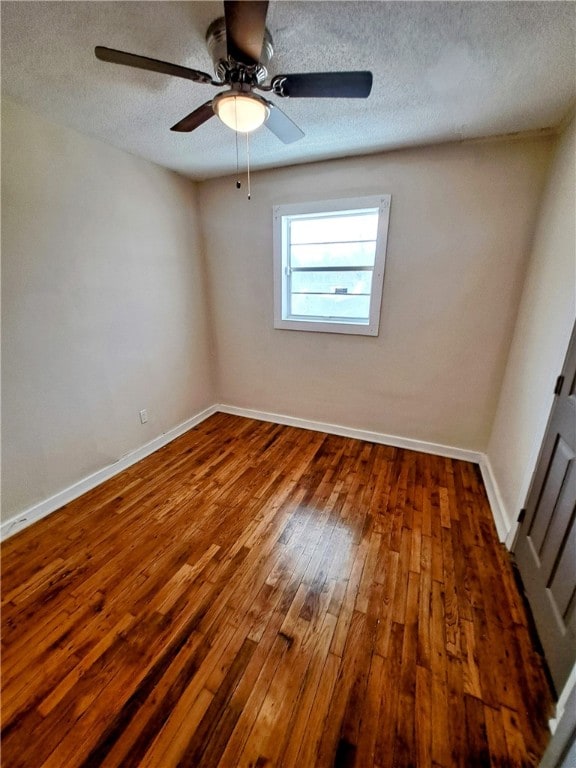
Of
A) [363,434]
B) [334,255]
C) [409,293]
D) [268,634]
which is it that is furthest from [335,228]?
[268,634]

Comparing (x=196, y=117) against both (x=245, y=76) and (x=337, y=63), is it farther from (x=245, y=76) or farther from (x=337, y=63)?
(x=337, y=63)

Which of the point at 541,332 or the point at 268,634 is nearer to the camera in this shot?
the point at 268,634

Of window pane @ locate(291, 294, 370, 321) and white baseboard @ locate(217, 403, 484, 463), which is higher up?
window pane @ locate(291, 294, 370, 321)

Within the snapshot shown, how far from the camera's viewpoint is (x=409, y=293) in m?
2.42

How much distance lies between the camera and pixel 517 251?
2080 millimetres

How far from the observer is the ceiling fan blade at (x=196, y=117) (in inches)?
52.2

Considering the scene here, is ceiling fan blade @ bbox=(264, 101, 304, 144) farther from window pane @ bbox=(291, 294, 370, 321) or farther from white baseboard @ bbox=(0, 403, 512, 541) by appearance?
white baseboard @ bbox=(0, 403, 512, 541)

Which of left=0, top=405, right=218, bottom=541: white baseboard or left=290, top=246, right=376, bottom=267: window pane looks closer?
left=0, top=405, right=218, bottom=541: white baseboard

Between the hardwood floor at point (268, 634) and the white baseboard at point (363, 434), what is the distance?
47cm

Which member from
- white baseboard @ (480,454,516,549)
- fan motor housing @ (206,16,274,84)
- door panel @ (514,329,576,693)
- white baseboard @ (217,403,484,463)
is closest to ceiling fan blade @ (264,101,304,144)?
fan motor housing @ (206,16,274,84)

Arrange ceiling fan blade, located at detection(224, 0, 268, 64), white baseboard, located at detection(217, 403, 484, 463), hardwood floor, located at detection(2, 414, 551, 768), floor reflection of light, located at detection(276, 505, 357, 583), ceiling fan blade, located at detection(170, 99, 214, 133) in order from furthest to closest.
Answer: white baseboard, located at detection(217, 403, 484, 463) → floor reflection of light, located at detection(276, 505, 357, 583) → ceiling fan blade, located at detection(170, 99, 214, 133) → hardwood floor, located at detection(2, 414, 551, 768) → ceiling fan blade, located at detection(224, 0, 268, 64)

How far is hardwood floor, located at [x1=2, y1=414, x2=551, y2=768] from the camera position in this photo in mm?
998

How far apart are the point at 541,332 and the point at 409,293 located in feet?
3.18

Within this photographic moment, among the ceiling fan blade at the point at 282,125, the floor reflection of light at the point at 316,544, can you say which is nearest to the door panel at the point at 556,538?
the floor reflection of light at the point at 316,544
